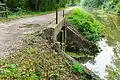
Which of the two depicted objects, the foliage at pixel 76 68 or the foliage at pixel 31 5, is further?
the foliage at pixel 31 5

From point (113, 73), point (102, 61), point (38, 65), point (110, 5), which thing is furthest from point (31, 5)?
point (110, 5)

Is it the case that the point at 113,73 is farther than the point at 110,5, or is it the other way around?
the point at 110,5

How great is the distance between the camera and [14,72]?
178 inches

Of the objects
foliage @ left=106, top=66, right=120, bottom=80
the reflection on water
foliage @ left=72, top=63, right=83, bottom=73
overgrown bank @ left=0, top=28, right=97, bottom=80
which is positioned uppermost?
overgrown bank @ left=0, top=28, right=97, bottom=80

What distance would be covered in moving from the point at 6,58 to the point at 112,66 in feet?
25.7

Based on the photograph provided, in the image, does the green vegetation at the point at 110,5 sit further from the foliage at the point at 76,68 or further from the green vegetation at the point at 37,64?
the green vegetation at the point at 37,64

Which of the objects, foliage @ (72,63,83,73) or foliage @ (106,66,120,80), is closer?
foliage @ (72,63,83,73)

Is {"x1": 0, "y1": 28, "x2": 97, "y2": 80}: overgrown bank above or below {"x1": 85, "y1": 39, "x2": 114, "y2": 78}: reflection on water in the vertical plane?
above

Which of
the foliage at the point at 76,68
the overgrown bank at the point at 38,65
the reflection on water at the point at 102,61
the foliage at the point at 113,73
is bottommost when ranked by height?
the reflection on water at the point at 102,61

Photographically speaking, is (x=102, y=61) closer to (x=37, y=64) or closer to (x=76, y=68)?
(x=76, y=68)

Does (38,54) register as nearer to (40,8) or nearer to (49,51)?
(49,51)

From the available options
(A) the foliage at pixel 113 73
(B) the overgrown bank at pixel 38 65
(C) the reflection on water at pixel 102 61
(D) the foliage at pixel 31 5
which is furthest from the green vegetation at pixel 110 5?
(B) the overgrown bank at pixel 38 65

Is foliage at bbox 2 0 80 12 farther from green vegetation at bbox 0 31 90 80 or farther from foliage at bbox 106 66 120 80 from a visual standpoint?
green vegetation at bbox 0 31 90 80

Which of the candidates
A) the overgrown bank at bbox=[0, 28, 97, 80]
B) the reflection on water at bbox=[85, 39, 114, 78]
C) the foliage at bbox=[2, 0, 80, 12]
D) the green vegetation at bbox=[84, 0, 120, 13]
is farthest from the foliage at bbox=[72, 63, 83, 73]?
the green vegetation at bbox=[84, 0, 120, 13]
